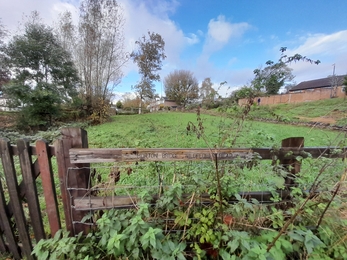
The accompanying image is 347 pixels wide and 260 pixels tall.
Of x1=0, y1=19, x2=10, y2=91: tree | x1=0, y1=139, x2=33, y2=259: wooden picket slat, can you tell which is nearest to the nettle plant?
x1=0, y1=139, x2=33, y2=259: wooden picket slat

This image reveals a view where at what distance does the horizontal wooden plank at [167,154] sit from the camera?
1246mm

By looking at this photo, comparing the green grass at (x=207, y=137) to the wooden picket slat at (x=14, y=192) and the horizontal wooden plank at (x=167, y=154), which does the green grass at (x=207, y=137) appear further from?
the wooden picket slat at (x=14, y=192)

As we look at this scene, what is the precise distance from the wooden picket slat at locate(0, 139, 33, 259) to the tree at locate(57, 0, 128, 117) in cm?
1321

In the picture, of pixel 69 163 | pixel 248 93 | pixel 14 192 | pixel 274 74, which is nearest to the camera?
pixel 69 163

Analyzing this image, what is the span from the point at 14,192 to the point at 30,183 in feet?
0.70

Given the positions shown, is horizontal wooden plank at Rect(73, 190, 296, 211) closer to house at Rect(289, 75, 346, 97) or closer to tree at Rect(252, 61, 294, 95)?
tree at Rect(252, 61, 294, 95)

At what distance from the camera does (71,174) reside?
129 centimetres

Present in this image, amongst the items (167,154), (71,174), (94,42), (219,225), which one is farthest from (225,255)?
(94,42)

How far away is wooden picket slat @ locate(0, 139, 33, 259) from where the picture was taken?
1326 millimetres

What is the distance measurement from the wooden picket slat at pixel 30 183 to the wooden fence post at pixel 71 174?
0.27 metres

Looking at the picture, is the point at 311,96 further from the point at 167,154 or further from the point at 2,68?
the point at 2,68

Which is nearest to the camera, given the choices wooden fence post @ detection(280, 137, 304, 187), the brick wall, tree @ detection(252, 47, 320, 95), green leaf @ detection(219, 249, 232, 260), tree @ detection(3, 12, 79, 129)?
green leaf @ detection(219, 249, 232, 260)

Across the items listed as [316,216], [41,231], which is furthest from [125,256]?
[316,216]

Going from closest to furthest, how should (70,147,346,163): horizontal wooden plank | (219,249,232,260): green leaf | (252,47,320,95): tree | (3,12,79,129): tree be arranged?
1. (219,249,232,260): green leaf
2. (70,147,346,163): horizontal wooden plank
3. (252,47,320,95): tree
4. (3,12,79,129): tree
